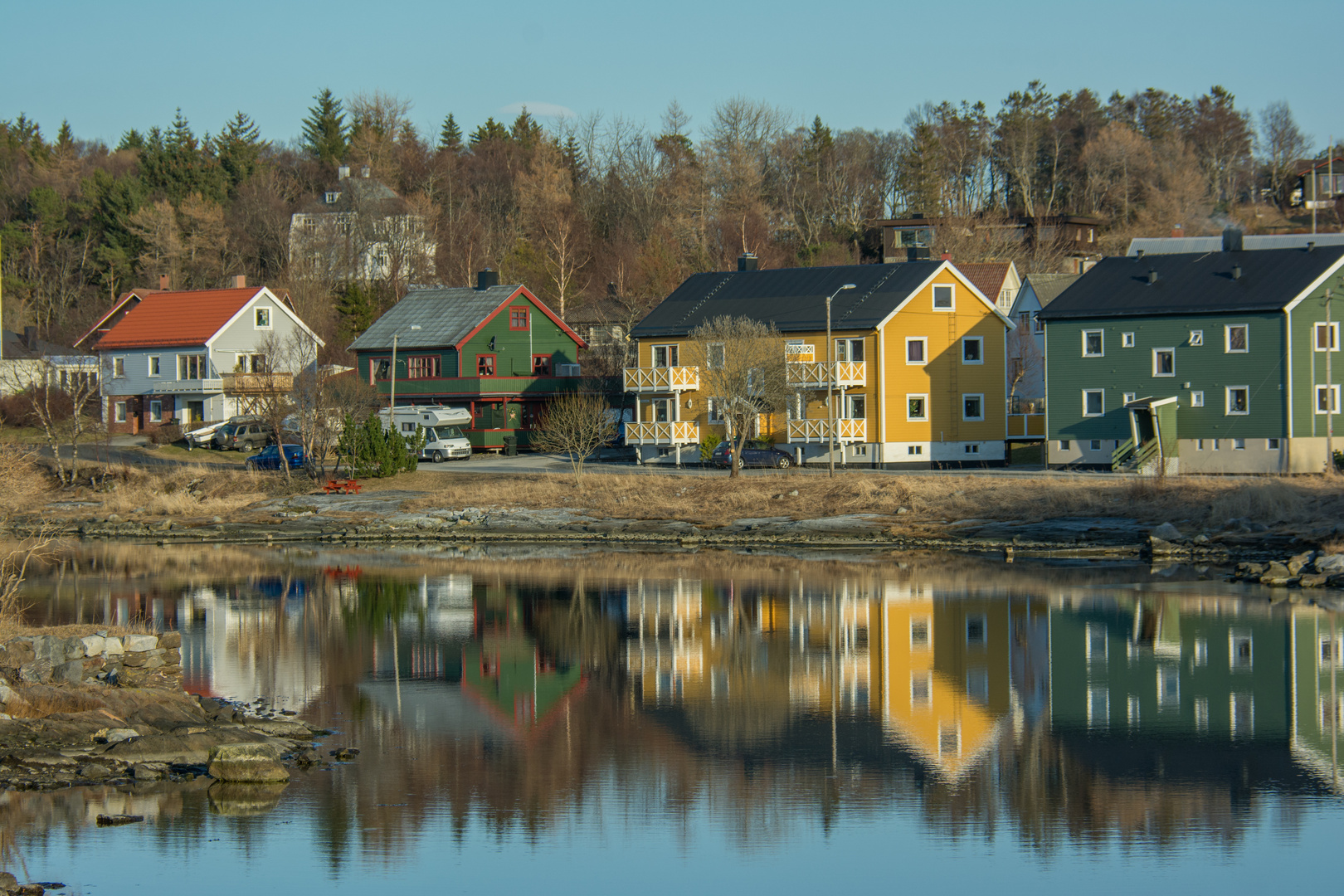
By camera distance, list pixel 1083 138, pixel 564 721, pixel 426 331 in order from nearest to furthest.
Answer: pixel 564 721, pixel 426 331, pixel 1083 138

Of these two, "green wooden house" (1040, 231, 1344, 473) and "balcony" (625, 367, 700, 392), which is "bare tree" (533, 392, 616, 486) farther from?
"green wooden house" (1040, 231, 1344, 473)

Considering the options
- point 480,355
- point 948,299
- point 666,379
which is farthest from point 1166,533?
point 480,355

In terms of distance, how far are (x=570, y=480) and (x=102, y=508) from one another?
61.7ft

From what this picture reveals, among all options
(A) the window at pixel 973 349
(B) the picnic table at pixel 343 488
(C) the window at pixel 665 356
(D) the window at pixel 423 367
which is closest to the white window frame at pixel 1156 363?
(A) the window at pixel 973 349

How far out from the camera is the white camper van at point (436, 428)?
A: 6381cm

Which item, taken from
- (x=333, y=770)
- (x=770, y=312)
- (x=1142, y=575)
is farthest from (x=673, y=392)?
(x=333, y=770)

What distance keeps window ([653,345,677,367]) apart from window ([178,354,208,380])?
2860 centimetres

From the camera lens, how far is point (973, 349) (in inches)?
2368

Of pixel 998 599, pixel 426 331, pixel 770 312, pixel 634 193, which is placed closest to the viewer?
pixel 998 599

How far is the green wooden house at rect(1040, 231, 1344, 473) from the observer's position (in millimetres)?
50406

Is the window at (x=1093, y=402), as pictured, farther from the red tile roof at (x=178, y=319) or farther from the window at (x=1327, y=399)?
the red tile roof at (x=178, y=319)

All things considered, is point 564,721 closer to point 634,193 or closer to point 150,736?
point 150,736

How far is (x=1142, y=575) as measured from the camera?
35594 mm

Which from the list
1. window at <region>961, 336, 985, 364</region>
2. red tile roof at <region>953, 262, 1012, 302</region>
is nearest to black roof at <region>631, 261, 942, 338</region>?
window at <region>961, 336, 985, 364</region>
